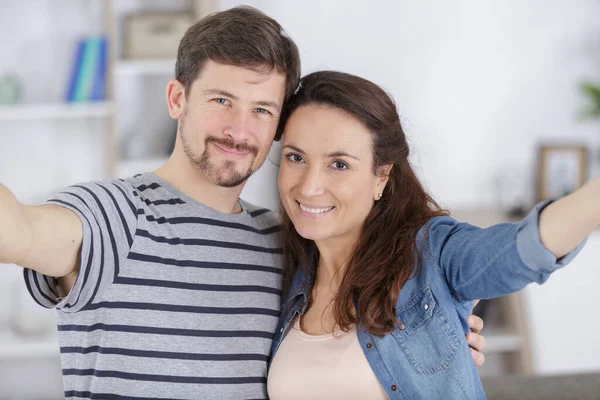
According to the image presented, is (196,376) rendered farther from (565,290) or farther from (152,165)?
(565,290)

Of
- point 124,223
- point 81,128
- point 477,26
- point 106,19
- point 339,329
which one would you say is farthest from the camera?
point 477,26

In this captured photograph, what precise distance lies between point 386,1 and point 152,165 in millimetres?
1536

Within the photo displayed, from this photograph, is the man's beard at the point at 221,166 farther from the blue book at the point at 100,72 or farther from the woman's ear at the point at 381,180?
the blue book at the point at 100,72

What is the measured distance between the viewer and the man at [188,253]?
5.01 feet

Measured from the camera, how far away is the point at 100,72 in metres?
3.62

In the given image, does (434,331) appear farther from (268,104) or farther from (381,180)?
(268,104)

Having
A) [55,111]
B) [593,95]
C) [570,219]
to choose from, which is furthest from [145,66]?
[570,219]

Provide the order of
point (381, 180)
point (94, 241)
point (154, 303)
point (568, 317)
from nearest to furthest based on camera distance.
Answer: point (94, 241)
point (154, 303)
point (381, 180)
point (568, 317)

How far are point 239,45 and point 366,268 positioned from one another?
61 centimetres

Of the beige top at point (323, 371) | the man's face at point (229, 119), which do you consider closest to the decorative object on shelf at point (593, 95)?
the man's face at point (229, 119)

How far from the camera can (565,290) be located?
3.78 metres

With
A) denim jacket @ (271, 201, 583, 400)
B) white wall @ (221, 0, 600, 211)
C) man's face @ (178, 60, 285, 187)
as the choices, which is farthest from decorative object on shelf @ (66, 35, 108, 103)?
denim jacket @ (271, 201, 583, 400)

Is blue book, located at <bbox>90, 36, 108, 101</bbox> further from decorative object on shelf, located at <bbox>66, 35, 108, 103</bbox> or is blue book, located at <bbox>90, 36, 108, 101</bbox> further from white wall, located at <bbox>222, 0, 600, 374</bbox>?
white wall, located at <bbox>222, 0, 600, 374</bbox>

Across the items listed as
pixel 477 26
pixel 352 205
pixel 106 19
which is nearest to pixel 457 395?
pixel 352 205
